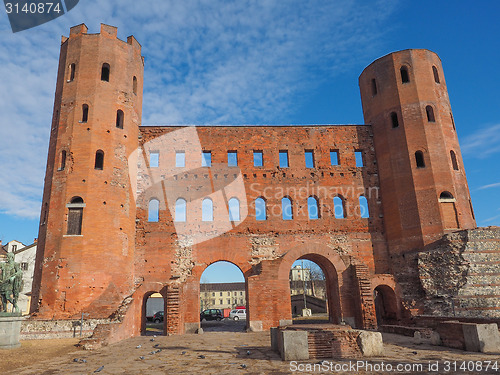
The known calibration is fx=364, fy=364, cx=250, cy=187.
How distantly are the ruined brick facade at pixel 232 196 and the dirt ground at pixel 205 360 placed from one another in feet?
16.1

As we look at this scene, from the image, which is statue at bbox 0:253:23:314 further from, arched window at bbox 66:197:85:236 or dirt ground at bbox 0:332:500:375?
arched window at bbox 66:197:85:236

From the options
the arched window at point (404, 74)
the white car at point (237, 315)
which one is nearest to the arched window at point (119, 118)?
the arched window at point (404, 74)

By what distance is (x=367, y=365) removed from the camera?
7.63 m

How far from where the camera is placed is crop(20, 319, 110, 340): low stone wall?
565 inches

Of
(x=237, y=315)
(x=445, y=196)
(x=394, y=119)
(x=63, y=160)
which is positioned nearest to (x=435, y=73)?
(x=394, y=119)

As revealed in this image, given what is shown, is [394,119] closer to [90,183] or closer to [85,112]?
[90,183]

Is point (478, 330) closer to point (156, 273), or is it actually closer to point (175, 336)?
point (175, 336)

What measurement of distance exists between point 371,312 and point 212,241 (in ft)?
27.7

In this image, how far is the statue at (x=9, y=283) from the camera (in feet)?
40.9

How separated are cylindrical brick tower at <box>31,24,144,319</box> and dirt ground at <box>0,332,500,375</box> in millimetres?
4337

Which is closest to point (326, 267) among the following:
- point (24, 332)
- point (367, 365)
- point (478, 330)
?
point (478, 330)

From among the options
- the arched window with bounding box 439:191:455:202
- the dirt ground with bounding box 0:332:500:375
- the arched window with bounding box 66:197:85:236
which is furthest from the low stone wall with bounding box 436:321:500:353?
the arched window with bounding box 66:197:85:236

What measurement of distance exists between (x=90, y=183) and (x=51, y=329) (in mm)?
6494

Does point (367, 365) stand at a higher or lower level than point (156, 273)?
lower
